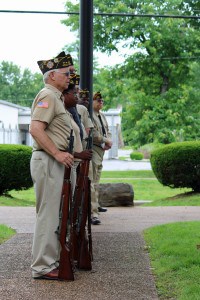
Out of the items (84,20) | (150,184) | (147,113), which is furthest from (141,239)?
(147,113)

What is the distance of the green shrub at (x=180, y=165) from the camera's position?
56.1ft

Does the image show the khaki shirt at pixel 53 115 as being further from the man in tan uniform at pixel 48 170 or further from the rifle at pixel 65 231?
the rifle at pixel 65 231

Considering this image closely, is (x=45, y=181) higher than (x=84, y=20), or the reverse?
(x=84, y=20)

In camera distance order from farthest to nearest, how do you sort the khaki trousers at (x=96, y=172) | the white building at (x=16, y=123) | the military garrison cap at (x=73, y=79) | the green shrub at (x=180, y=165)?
the white building at (x=16, y=123)
the green shrub at (x=180, y=165)
the khaki trousers at (x=96, y=172)
the military garrison cap at (x=73, y=79)

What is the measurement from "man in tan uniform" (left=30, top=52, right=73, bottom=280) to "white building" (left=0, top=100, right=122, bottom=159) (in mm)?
40356

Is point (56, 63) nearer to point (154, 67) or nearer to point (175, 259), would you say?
point (175, 259)

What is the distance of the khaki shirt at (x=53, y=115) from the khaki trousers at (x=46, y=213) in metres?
0.19

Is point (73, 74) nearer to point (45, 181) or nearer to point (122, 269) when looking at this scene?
point (45, 181)

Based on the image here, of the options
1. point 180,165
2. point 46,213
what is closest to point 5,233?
point 46,213

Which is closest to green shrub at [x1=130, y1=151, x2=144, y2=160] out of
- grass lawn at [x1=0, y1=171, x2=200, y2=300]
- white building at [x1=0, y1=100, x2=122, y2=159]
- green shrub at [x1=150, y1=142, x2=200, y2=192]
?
white building at [x1=0, y1=100, x2=122, y2=159]

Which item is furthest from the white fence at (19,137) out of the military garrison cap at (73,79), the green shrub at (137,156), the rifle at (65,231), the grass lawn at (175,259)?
the rifle at (65,231)

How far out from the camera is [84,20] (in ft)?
36.3

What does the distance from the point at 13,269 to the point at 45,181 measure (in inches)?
43.4

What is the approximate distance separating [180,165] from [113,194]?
253 centimetres
